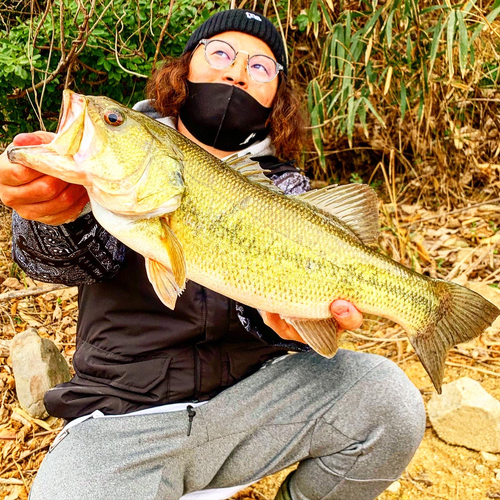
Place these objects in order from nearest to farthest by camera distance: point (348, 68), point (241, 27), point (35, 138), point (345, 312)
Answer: point (35, 138), point (345, 312), point (241, 27), point (348, 68)

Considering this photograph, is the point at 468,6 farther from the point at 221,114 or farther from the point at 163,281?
the point at 163,281

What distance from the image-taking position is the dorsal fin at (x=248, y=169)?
1708 mm

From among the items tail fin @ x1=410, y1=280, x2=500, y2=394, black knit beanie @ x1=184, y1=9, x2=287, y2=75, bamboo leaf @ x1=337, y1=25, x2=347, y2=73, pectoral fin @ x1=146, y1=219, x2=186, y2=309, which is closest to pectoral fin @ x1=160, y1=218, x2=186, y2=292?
pectoral fin @ x1=146, y1=219, x2=186, y2=309

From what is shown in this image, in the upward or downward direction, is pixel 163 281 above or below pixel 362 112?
below

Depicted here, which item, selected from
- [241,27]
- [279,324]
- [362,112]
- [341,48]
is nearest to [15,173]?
[279,324]

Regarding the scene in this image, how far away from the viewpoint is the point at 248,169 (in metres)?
1.73

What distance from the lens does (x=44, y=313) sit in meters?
3.68

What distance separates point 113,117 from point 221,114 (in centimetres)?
84

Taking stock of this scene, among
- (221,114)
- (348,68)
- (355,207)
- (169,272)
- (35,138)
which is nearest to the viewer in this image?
(35,138)

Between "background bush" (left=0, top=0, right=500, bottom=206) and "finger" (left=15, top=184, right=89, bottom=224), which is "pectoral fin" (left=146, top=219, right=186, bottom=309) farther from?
"background bush" (left=0, top=0, right=500, bottom=206)

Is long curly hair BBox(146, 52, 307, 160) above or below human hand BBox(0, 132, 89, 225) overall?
above

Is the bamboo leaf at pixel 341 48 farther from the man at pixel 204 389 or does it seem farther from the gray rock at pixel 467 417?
the gray rock at pixel 467 417

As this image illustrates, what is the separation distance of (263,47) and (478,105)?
10.3 feet

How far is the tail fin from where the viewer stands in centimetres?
186
